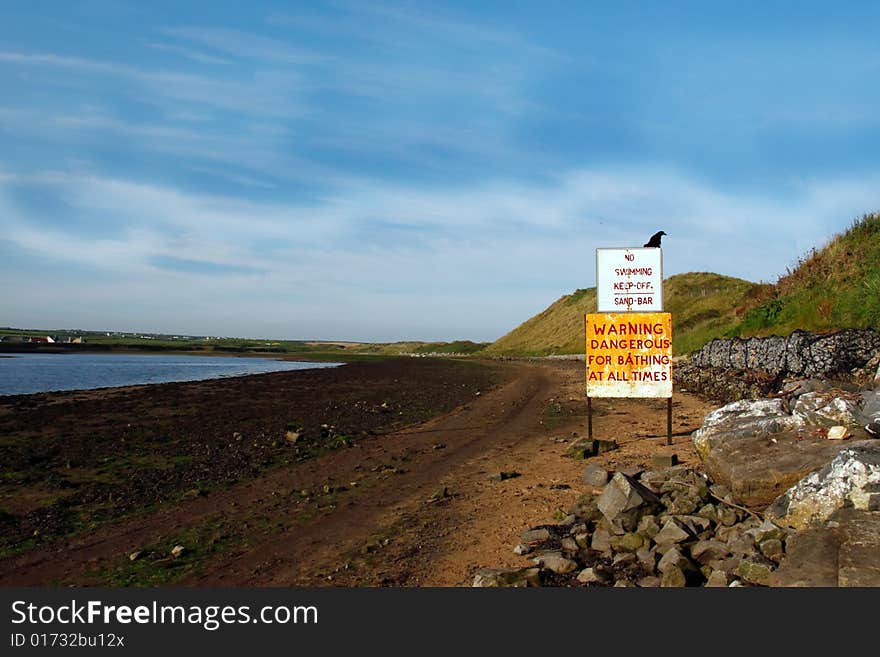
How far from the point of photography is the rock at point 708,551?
6375 millimetres

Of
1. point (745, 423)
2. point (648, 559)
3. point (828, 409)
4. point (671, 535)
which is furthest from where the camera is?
point (745, 423)

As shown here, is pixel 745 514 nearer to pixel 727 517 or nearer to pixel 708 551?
pixel 727 517

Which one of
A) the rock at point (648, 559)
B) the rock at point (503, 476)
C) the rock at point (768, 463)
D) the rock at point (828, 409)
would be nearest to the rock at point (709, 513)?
the rock at point (768, 463)

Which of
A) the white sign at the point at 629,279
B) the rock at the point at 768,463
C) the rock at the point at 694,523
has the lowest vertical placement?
the rock at the point at 694,523

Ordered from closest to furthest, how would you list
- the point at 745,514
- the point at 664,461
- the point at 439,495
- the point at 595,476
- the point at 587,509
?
the point at 745,514, the point at 587,509, the point at 595,476, the point at 439,495, the point at 664,461

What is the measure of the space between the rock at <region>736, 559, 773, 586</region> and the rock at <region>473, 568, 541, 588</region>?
6.40ft

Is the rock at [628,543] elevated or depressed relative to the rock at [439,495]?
elevated

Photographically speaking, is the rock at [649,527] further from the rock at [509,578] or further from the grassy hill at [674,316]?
the grassy hill at [674,316]

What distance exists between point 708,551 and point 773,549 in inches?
25.3

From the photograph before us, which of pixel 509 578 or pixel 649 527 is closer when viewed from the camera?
pixel 509 578

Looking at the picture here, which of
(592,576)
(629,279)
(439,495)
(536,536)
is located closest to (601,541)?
(536,536)

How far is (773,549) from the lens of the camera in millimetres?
6090

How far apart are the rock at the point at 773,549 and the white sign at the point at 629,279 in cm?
764

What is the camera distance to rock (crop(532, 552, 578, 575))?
6652 mm
